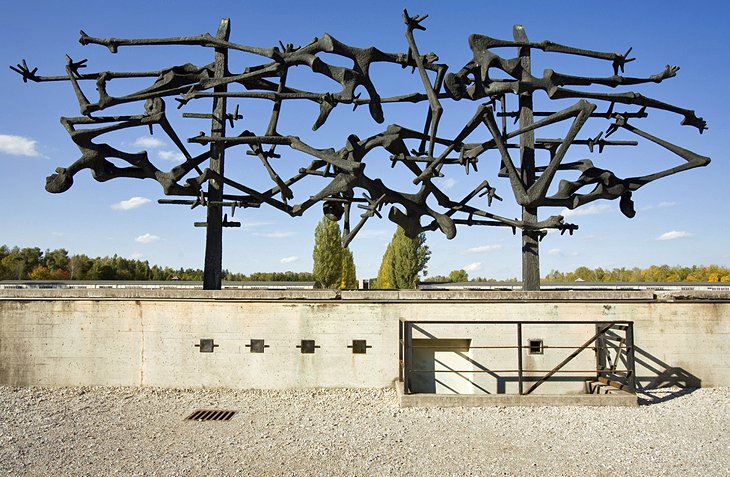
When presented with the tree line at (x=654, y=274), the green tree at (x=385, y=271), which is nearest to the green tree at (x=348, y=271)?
the green tree at (x=385, y=271)

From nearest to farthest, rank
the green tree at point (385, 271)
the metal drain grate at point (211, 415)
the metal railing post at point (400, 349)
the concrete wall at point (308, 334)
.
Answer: the metal drain grate at point (211, 415), the metal railing post at point (400, 349), the concrete wall at point (308, 334), the green tree at point (385, 271)

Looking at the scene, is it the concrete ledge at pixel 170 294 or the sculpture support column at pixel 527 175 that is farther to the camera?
the sculpture support column at pixel 527 175

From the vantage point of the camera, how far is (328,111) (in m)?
10.3

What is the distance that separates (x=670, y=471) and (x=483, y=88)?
7838 mm

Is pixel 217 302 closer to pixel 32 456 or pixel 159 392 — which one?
pixel 159 392

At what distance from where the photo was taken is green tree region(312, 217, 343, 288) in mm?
40744

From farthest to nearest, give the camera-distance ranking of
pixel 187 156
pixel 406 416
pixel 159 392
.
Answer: pixel 187 156, pixel 159 392, pixel 406 416

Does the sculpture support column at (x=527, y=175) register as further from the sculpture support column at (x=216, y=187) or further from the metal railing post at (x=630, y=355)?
the sculpture support column at (x=216, y=187)

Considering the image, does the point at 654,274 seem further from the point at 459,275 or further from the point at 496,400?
the point at 496,400

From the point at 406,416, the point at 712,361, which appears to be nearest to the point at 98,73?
the point at 406,416

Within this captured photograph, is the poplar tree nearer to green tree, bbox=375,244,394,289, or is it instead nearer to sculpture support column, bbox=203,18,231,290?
green tree, bbox=375,244,394,289

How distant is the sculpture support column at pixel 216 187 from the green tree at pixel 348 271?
3257cm

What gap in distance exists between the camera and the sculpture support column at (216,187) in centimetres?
1101

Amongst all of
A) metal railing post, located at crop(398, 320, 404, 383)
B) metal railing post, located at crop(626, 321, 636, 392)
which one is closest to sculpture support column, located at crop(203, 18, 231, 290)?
metal railing post, located at crop(398, 320, 404, 383)
